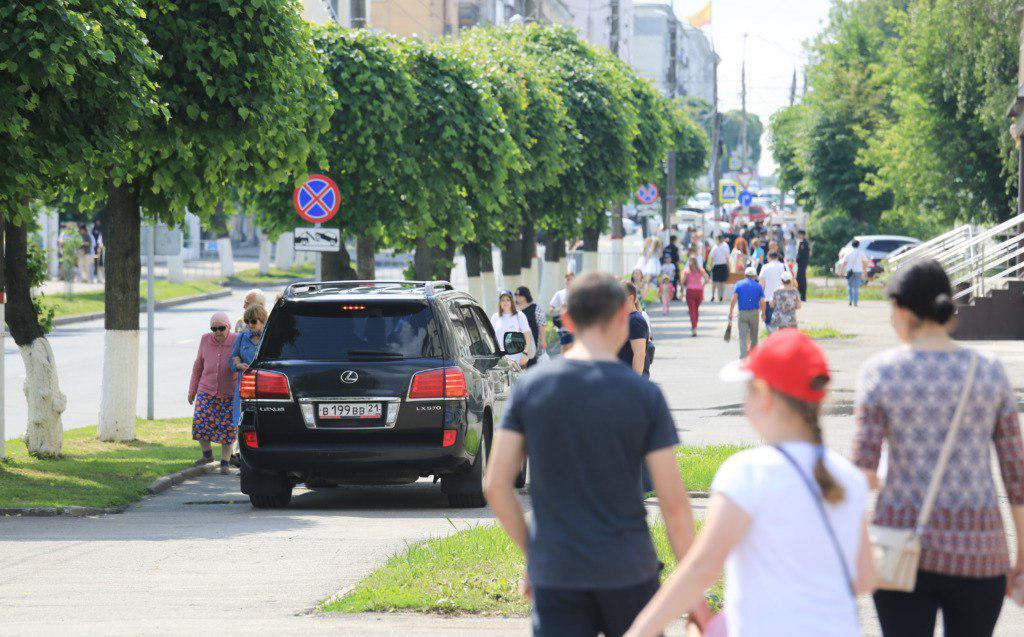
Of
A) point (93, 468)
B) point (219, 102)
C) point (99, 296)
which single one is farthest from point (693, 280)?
point (99, 296)

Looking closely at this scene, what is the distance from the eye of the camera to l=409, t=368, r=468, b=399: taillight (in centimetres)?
1203

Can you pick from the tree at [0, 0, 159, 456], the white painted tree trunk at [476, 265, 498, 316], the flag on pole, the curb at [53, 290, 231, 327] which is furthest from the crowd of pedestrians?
the flag on pole

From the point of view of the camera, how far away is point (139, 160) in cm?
1544

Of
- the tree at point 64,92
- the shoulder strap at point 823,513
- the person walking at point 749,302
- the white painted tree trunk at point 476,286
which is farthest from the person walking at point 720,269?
the shoulder strap at point 823,513

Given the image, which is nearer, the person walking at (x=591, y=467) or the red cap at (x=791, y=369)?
the red cap at (x=791, y=369)

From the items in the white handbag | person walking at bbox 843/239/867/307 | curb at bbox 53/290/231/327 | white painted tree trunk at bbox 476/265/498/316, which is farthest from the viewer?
person walking at bbox 843/239/867/307

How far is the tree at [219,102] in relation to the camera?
15.5 metres

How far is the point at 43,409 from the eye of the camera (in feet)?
51.3

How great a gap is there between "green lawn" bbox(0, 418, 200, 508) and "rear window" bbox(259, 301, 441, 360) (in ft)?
7.61

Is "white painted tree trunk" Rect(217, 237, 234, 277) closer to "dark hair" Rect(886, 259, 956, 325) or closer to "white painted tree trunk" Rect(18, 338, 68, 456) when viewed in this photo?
"white painted tree trunk" Rect(18, 338, 68, 456)

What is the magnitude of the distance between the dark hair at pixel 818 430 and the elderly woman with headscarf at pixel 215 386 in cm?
1169

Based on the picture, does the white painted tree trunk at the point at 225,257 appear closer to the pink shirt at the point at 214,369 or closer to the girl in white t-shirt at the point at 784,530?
the pink shirt at the point at 214,369

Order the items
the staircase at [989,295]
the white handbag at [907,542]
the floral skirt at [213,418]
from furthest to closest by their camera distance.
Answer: the staircase at [989,295] < the floral skirt at [213,418] < the white handbag at [907,542]

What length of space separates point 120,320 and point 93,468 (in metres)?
2.81
